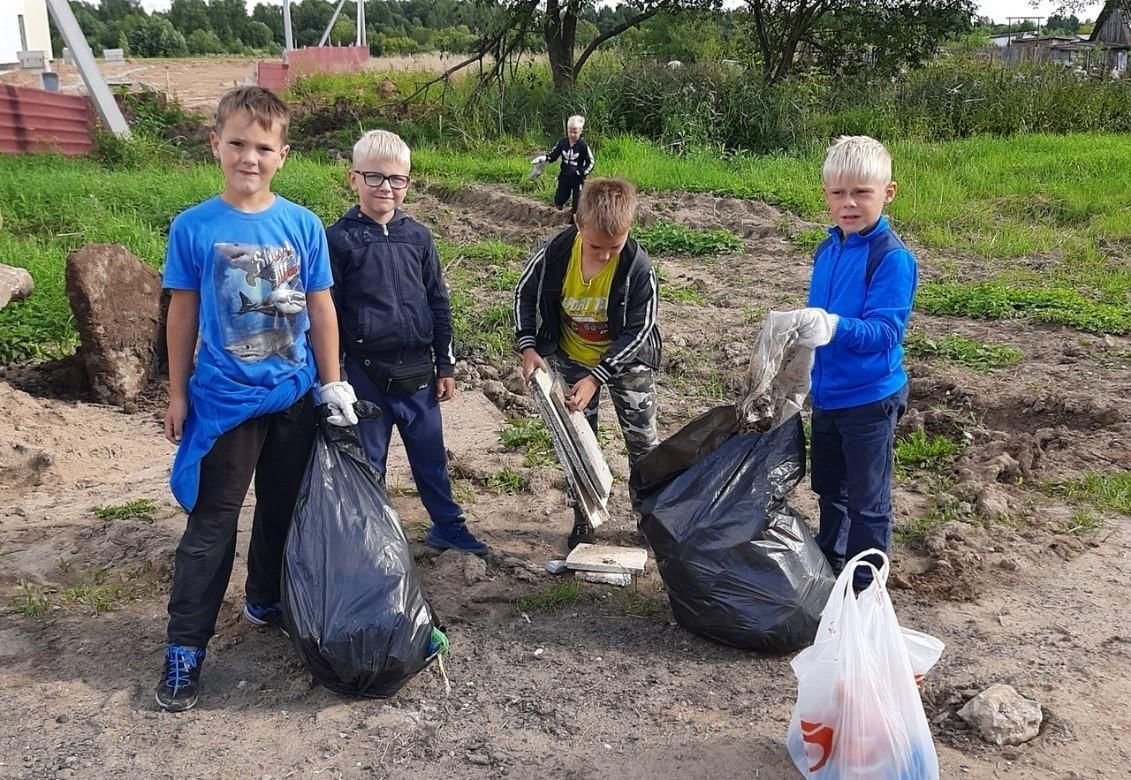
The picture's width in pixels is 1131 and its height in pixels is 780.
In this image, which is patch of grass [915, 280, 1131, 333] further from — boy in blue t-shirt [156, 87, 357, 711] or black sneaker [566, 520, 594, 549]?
boy in blue t-shirt [156, 87, 357, 711]

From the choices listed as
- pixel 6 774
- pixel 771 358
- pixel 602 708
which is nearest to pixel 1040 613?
pixel 771 358

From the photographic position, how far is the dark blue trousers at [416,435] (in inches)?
123

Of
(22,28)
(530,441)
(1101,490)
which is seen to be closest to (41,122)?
(22,28)

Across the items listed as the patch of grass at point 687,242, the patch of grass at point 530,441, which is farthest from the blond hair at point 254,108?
the patch of grass at point 687,242

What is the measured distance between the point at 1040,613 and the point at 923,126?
42.0 feet

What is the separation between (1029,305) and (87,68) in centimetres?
1361

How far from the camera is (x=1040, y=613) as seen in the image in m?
3.07

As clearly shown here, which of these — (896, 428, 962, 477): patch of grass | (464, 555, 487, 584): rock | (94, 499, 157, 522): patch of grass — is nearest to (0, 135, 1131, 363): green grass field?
(94, 499, 157, 522): patch of grass

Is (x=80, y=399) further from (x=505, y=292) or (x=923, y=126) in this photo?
(x=923, y=126)

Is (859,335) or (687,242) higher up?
(859,335)

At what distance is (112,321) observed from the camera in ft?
16.6

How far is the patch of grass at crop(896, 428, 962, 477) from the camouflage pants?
4.82ft

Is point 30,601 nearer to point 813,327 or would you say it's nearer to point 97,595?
point 97,595

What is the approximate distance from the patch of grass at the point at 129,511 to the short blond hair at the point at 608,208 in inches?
83.5
